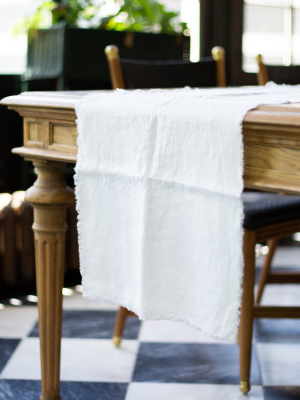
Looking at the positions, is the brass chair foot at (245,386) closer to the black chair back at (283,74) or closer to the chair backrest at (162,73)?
the chair backrest at (162,73)

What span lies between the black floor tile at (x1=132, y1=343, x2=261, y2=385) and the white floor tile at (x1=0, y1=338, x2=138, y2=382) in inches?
1.7

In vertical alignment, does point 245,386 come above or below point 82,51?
below

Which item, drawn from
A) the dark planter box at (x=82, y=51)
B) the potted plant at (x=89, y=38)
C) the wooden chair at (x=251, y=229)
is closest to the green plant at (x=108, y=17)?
the potted plant at (x=89, y=38)

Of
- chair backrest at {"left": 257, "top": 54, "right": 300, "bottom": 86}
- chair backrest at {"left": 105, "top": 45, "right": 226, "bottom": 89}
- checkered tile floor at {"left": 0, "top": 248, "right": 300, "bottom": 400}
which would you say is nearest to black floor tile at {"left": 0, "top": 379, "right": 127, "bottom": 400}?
checkered tile floor at {"left": 0, "top": 248, "right": 300, "bottom": 400}

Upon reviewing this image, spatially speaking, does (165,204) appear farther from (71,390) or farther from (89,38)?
(89,38)

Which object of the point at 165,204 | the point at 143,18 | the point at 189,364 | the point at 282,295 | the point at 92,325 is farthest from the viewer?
the point at 143,18

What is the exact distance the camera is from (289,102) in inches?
41.6

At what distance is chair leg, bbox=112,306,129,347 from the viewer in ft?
6.64

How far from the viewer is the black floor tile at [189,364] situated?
1.83 metres

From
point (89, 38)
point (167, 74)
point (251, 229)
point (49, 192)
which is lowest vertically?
point (251, 229)

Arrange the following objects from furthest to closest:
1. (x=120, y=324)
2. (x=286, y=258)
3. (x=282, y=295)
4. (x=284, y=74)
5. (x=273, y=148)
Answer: (x=286, y=258)
(x=282, y=295)
(x=284, y=74)
(x=120, y=324)
(x=273, y=148)

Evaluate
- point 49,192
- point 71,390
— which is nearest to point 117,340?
point 71,390

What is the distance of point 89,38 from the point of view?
105 inches

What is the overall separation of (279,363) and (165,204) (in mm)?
1033
